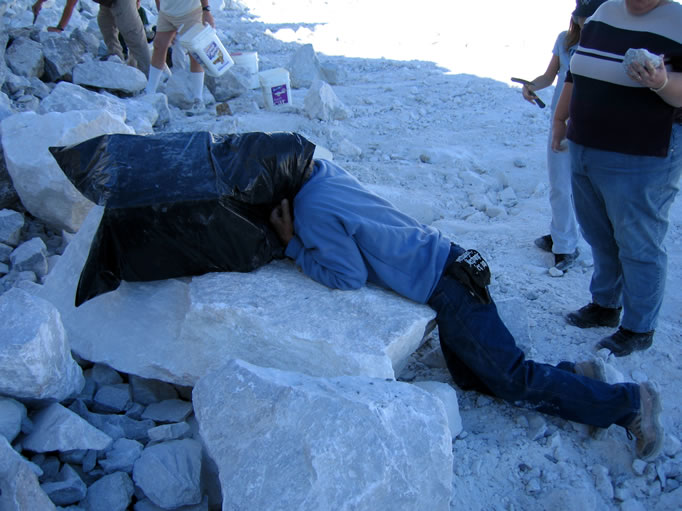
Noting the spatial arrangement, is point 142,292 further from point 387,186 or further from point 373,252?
point 387,186

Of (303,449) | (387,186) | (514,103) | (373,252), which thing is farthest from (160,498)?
(514,103)

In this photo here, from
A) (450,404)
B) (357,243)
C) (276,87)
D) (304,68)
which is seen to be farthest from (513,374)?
(304,68)

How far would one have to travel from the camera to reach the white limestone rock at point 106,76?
5680mm

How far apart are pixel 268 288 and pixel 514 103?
5.20m

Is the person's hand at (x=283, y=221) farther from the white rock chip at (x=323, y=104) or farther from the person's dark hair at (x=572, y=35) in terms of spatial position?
the white rock chip at (x=323, y=104)

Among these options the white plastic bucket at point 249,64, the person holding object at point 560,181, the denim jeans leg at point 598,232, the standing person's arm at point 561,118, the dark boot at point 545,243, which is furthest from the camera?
the white plastic bucket at point 249,64

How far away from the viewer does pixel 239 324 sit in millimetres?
2250

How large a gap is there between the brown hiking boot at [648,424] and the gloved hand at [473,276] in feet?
2.22

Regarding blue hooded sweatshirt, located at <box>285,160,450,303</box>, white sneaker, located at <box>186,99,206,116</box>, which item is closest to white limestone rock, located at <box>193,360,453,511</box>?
blue hooded sweatshirt, located at <box>285,160,450,303</box>

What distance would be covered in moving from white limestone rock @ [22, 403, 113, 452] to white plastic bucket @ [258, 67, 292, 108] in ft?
14.9

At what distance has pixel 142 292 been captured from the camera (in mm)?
2484

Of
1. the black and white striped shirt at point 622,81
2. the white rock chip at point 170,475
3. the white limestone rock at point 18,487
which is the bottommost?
the white rock chip at point 170,475

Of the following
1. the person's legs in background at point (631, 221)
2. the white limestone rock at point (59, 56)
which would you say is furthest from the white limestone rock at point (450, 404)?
the white limestone rock at point (59, 56)

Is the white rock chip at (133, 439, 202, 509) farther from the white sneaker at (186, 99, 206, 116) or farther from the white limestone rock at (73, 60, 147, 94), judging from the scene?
the white limestone rock at (73, 60, 147, 94)
